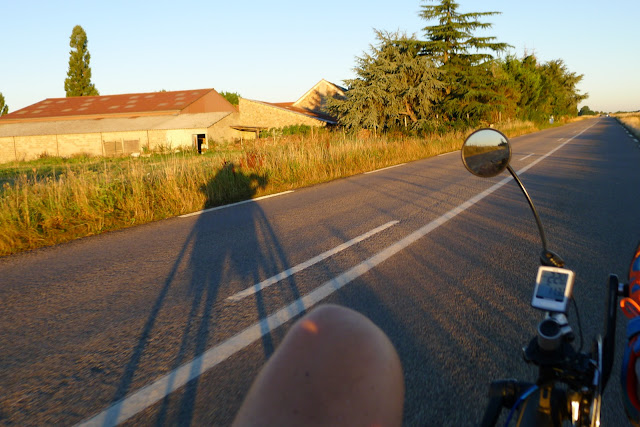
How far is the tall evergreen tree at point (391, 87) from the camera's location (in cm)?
3400

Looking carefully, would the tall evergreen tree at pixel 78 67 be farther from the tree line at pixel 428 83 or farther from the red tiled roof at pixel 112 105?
the tree line at pixel 428 83

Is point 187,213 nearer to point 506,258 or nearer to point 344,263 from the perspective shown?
point 344,263

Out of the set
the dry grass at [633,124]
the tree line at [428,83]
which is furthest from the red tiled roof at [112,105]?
the dry grass at [633,124]

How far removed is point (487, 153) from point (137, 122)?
51502mm

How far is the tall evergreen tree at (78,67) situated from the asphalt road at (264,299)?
73.0m

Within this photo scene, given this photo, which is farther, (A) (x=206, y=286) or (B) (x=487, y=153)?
(A) (x=206, y=286)

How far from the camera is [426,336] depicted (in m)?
3.33

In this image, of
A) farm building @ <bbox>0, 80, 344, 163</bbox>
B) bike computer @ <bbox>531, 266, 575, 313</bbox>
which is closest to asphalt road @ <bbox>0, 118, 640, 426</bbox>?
bike computer @ <bbox>531, 266, 575, 313</bbox>

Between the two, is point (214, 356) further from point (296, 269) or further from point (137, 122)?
point (137, 122)

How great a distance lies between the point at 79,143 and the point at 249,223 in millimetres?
44479

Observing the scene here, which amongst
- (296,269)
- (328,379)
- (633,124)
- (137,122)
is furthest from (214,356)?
(633,124)

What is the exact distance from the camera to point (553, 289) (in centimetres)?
156

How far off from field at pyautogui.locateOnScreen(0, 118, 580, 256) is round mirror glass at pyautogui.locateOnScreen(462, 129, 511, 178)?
264 inches

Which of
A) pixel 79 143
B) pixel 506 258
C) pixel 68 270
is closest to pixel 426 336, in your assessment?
pixel 506 258
